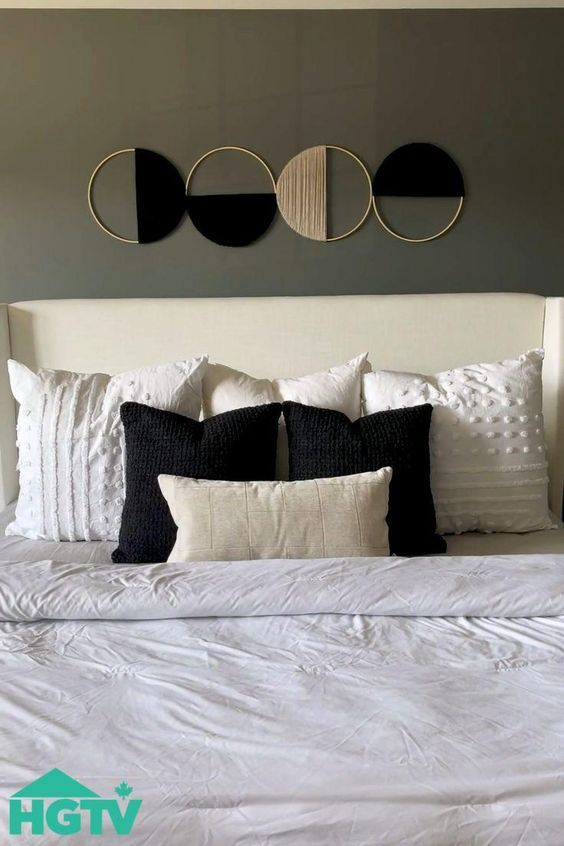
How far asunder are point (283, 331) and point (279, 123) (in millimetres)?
728

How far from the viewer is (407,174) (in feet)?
9.10

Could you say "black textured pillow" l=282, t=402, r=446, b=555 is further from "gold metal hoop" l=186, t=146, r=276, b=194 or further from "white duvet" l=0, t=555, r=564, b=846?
"gold metal hoop" l=186, t=146, r=276, b=194

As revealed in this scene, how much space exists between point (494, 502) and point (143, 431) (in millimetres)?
1006

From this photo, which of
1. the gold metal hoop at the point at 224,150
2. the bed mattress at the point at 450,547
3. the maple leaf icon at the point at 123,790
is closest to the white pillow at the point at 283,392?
the bed mattress at the point at 450,547

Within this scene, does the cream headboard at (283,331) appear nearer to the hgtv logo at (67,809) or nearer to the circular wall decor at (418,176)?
the circular wall decor at (418,176)

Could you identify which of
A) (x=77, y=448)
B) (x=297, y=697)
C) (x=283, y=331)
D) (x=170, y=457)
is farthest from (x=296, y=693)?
(x=283, y=331)

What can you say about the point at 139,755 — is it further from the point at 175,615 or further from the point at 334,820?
the point at 175,615

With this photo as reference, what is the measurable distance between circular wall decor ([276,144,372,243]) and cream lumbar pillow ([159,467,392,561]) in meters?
1.19

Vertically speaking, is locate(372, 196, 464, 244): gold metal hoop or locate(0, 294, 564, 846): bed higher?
locate(372, 196, 464, 244): gold metal hoop

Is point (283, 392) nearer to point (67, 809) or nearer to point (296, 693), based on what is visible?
point (296, 693)

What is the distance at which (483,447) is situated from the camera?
2254mm

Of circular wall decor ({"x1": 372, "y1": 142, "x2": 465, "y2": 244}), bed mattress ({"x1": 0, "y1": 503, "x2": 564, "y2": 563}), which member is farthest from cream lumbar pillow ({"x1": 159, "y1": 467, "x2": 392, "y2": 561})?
circular wall decor ({"x1": 372, "y1": 142, "x2": 465, "y2": 244})

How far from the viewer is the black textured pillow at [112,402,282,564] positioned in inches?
80.0

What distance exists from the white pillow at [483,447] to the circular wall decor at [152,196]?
102 cm
